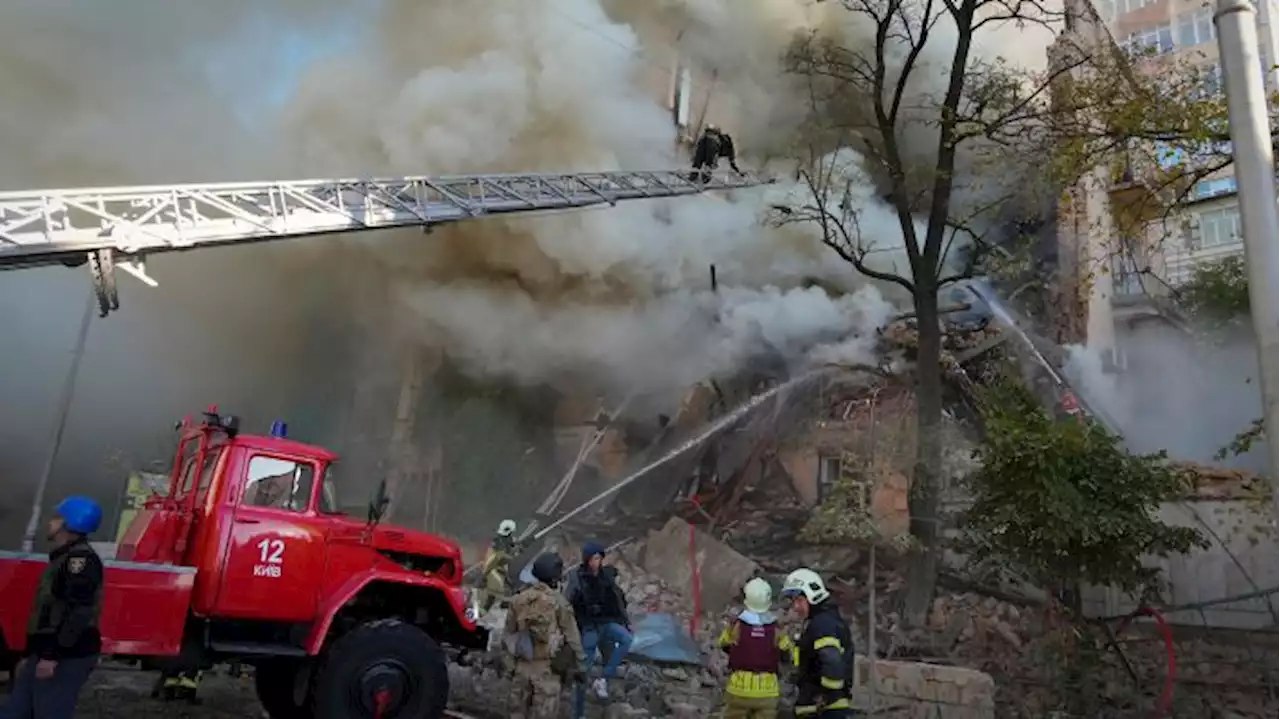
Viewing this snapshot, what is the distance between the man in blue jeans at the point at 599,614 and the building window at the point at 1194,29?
2115 centimetres

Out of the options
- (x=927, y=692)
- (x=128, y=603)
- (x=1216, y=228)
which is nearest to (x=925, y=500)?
(x=927, y=692)

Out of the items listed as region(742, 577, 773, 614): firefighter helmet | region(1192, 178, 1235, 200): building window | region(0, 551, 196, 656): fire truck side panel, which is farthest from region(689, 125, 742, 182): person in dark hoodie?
region(0, 551, 196, 656): fire truck side panel

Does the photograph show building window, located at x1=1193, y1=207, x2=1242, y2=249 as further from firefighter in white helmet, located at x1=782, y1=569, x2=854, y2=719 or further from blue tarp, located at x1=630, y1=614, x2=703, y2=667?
firefighter in white helmet, located at x1=782, y1=569, x2=854, y2=719

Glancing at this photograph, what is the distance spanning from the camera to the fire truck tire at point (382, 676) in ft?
18.6

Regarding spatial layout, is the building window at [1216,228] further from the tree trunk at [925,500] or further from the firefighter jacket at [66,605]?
the firefighter jacket at [66,605]

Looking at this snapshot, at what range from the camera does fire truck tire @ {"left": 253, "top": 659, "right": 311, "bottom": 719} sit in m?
6.35

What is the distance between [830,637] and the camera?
4855mm

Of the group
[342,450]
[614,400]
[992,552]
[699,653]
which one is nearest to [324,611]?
[699,653]

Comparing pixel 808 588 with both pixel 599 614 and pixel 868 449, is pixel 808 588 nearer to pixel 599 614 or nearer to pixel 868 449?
pixel 599 614

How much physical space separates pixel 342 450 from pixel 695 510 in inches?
336

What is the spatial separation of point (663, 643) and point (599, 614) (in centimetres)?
233

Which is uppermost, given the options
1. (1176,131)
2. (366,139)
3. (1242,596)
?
(366,139)

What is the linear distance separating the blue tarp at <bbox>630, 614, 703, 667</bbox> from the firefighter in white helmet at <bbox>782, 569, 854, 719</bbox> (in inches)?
165

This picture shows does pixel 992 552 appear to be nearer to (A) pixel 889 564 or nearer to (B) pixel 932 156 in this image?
(A) pixel 889 564
